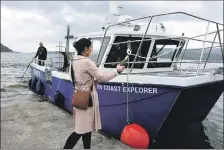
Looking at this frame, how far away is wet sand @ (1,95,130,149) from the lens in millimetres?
5176

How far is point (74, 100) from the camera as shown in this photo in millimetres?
3527

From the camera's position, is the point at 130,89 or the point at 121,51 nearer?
the point at 130,89

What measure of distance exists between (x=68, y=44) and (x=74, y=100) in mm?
6186

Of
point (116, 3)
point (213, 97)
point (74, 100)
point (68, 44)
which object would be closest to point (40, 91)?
point (68, 44)

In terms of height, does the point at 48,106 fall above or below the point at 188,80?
below

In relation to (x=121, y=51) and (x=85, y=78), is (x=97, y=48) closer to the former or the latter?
(x=121, y=51)

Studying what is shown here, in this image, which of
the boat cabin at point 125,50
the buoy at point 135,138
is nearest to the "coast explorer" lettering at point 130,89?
the boat cabin at point 125,50

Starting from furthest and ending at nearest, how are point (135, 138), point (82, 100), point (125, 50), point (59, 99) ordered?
1. point (59, 99)
2. point (125, 50)
3. point (135, 138)
4. point (82, 100)

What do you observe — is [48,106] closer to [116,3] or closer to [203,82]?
[116,3]

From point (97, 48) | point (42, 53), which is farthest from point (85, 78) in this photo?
point (42, 53)

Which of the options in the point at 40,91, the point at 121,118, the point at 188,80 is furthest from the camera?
the point at 40,91

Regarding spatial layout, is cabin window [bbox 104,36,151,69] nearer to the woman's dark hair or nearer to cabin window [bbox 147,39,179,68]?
cabin window [bbox 147,39,179,68]

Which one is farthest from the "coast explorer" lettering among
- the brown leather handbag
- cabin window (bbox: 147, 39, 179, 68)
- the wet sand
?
the brown leather handbag

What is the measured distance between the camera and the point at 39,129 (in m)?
6.09
